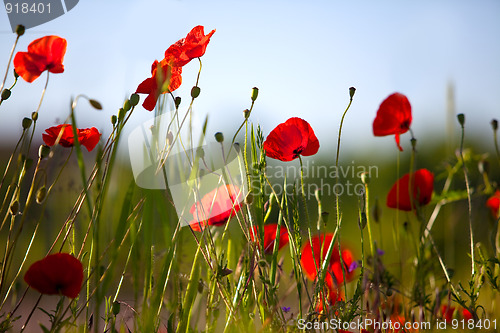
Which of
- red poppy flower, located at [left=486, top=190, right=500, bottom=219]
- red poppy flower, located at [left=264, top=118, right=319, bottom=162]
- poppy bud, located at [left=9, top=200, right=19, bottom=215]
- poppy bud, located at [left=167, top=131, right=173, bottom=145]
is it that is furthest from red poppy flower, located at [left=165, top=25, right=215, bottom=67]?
red poppy flower, located at [left=486, top=190, right=500, bottom=219]

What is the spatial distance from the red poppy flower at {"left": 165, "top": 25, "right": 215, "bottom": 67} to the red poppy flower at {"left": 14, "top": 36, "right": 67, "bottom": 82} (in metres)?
0.23

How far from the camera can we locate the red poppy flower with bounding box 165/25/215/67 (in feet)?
3.01

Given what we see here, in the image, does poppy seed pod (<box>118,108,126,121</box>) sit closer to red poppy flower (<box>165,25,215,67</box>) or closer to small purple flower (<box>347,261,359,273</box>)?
red poppy flower (<box>165,25,215,67</box>)

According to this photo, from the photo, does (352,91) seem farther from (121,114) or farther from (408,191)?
(121,114)

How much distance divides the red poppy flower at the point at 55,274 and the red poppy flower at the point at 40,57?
415 millimetres

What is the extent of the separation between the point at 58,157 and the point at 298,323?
28.9 inches

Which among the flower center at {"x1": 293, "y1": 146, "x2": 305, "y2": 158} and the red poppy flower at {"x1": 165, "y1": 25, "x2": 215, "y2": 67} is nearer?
the red poppy flower at {"x1": 165, "y1": 25, "x2": 215, "y2": 67}

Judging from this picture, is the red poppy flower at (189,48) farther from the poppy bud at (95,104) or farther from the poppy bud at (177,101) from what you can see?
the poppy bud at (95,104)

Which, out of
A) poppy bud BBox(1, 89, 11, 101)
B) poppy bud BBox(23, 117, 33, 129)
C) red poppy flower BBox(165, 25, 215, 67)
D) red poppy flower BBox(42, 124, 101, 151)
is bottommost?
red poppy flower BBox(42, 124, 101, 151)

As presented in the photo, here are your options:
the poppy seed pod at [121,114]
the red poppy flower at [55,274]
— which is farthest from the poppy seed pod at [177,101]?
the red poppy flower at [55,274]

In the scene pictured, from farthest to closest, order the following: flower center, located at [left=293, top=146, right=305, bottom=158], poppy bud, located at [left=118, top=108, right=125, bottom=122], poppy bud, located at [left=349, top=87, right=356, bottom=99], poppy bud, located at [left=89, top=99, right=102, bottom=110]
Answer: flower center, located at [left=293, top=146, right=305, bottom=158], poppy bud, located at [left=349, top=87, right=356, bottom=99], poppy bud, located at [left=118, top=108, right=125, bottom=122], poppy bud, located at [left=89, top=99, right=102, bottom=110]

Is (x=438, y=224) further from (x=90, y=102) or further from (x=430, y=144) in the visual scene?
(x=90, y=102)

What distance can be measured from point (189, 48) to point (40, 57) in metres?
0.31

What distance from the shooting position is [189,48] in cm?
92
